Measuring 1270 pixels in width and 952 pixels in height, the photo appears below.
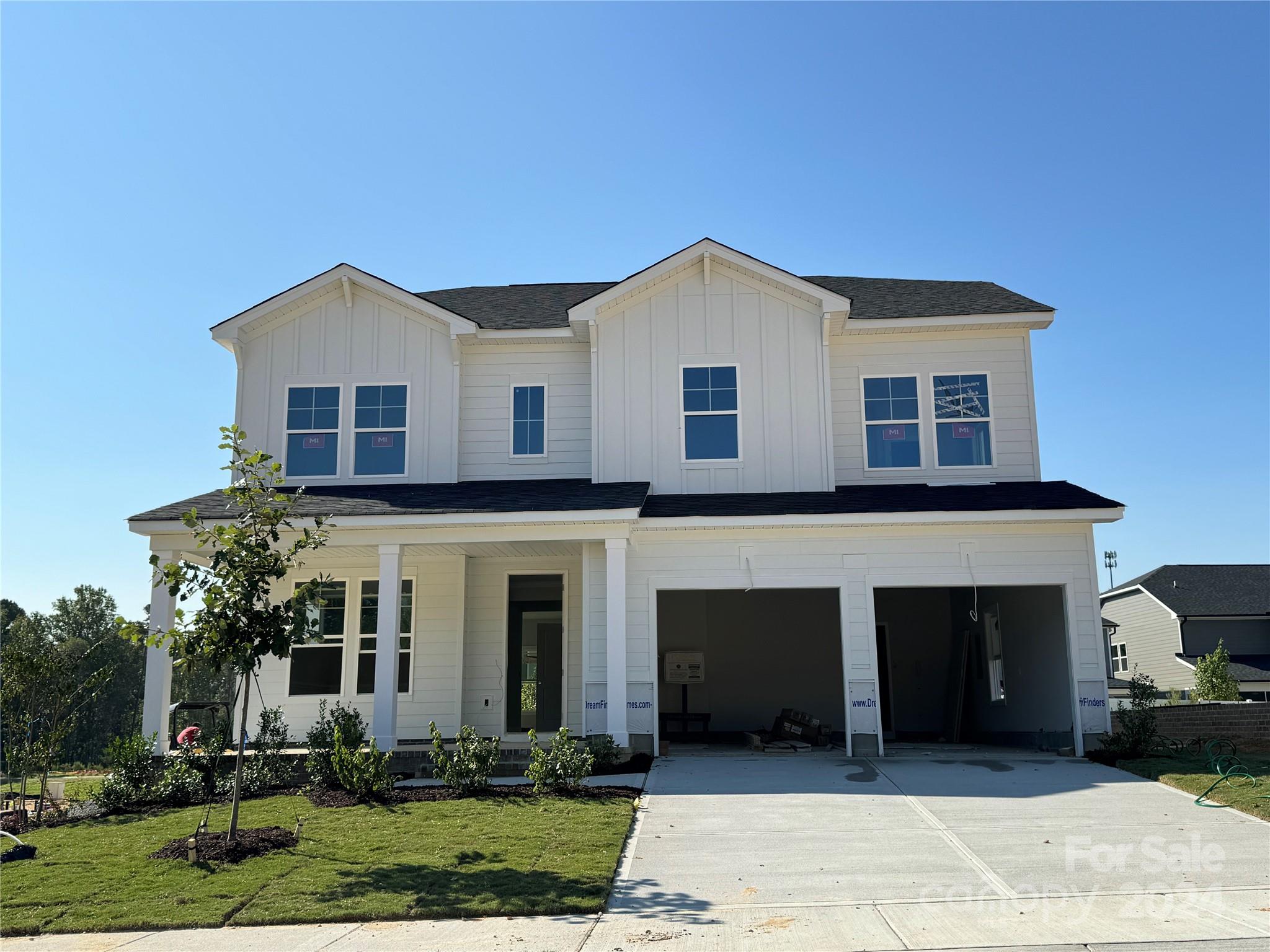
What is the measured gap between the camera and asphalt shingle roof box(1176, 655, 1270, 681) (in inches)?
1251

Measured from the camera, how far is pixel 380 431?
678 inches

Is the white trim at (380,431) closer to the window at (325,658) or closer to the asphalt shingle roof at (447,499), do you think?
the asphalt shingle roof at (447,499)

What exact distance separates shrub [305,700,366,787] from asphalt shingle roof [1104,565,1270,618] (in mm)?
30663

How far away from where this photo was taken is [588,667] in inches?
581

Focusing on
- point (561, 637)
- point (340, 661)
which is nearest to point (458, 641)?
point (561, 637)

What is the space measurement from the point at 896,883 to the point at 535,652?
32.5 feet

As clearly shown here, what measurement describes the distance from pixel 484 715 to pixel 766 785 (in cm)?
605

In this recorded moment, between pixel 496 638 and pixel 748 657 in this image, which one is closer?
pixel 496 638

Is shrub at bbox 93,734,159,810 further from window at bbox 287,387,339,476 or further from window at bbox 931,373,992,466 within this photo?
window at bbox 931,373,992,466

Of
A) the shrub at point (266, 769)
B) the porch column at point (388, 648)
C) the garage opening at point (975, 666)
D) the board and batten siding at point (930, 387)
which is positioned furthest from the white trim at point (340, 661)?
the garage opening at point (975, 666)

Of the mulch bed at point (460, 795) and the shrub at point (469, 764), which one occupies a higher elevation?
the shrub at point (469, 764)

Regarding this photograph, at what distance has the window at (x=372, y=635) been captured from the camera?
16.8 metres

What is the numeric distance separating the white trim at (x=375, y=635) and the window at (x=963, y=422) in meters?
9.07

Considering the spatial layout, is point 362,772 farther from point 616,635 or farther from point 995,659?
point 995,659
